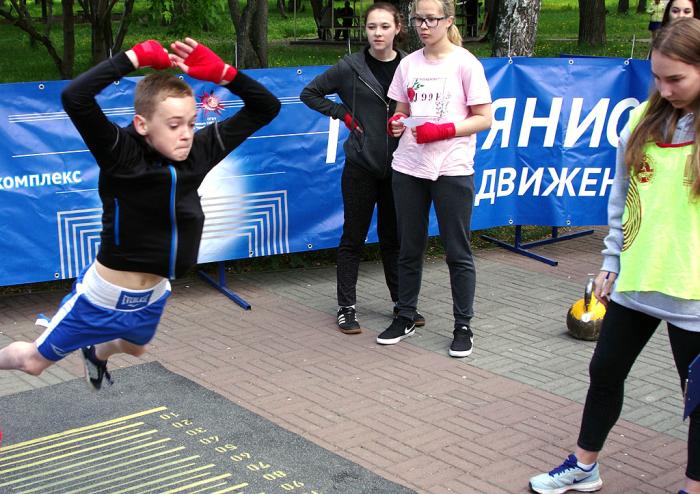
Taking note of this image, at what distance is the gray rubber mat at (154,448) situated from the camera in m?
4.61

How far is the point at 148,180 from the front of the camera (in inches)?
158

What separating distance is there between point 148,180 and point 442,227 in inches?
110

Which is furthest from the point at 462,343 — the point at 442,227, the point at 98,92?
the point at 98,92

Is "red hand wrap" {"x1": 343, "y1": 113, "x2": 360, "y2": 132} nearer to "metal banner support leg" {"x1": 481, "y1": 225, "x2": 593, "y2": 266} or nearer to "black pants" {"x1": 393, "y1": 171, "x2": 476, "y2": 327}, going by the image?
"black pants" {"x1": 393, "y1": 171, "x2": 476, "y2": 327}

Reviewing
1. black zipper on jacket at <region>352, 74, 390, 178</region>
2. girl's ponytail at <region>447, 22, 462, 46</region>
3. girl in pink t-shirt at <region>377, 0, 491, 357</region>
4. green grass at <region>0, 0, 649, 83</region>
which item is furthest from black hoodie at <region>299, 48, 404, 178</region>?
green grass at <region>0, 0, 649, 83</region>

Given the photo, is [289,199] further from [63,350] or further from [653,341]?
[63,350]

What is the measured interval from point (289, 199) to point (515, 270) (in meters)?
2.15

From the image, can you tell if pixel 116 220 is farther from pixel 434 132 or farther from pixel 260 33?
pixel 260 33

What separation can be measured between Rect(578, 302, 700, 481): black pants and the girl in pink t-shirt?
80.1 inches

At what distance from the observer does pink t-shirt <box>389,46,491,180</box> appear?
6188mm

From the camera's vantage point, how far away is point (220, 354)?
644 cm

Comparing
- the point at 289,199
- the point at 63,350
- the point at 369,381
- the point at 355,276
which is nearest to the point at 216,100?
the point at 289,199

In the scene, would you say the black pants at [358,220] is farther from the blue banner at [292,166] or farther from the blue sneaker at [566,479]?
the blue sneaker at [566,479]

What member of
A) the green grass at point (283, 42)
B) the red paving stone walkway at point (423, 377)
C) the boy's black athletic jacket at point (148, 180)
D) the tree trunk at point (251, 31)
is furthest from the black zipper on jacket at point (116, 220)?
the green grass at point (283, 42)
